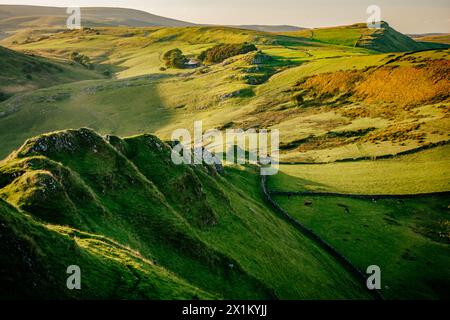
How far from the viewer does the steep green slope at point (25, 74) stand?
165 meters

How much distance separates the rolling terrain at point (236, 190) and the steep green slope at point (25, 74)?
2.12m

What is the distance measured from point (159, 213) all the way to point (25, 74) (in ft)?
569

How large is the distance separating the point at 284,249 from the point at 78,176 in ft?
78.7

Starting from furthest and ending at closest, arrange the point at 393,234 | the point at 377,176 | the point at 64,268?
the point at 377,176
the point at 393,234
the point at 64,268

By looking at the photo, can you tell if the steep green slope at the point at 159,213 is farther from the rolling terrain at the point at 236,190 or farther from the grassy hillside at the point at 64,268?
the grassy hillside at the point at 64,268

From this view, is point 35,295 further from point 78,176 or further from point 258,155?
point 258,155

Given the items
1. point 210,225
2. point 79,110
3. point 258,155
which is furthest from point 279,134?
point 210,225

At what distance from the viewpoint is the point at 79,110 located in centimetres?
14712

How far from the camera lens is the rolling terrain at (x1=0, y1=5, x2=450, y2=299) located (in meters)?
24.2

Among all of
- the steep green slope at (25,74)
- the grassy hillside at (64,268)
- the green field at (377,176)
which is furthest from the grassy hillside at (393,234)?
the steep green slope at (25,74)

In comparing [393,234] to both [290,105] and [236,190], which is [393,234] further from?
[290,105]

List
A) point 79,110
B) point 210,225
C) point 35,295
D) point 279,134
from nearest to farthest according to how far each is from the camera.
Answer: point 35,295, point 210,225, point 279,134, point 79,110

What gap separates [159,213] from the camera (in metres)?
34.4

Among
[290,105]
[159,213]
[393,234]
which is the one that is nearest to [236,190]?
[159,213]
